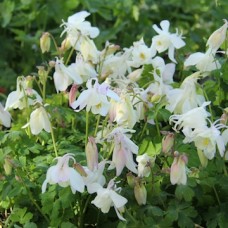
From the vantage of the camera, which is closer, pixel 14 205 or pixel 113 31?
pixel 14 205

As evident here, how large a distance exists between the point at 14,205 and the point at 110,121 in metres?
0.38

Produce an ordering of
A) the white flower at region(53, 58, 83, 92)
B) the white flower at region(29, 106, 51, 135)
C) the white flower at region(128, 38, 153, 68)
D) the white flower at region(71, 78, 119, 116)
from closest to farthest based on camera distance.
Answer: the white flower at region(71, 78, 119, 116) < the white flower at region(29, 106, 51, 135) < the white flower at region(53, 58, 83, 92) < the white flower at region(128, 38, 153, 68)

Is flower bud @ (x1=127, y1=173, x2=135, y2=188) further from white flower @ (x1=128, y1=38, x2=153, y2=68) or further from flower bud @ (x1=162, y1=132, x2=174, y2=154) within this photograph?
white flower @ (x1=128, y1=38, x2=153, y2=68)

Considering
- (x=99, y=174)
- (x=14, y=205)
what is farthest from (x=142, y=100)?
(x=14, y=205)

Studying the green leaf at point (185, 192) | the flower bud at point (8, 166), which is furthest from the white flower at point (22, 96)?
the green leaf at point (185, 192)

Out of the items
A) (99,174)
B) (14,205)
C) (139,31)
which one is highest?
(99,174)

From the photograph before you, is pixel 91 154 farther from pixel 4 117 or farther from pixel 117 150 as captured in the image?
pixel 4 117

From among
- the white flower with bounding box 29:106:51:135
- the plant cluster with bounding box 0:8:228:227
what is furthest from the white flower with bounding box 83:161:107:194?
the white flower with bounding box 29:106:51:135

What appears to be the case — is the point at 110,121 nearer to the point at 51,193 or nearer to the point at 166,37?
the point at 51,193

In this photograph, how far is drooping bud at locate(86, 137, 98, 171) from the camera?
6.23 ft

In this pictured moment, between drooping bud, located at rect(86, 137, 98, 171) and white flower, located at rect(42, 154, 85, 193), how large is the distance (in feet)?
0.15

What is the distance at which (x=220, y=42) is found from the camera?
2.24 metres

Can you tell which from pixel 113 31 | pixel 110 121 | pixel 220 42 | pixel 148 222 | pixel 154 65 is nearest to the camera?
pixel 148 222

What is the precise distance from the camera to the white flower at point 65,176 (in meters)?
1.87
